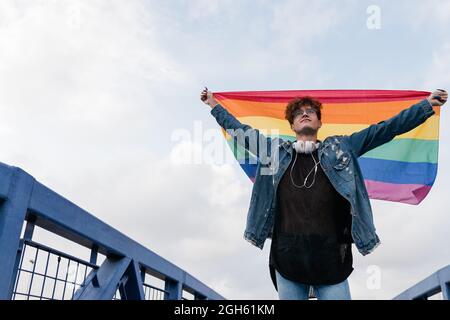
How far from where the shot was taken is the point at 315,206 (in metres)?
2.57

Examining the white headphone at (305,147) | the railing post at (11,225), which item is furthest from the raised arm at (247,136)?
the railing post at (11,225)

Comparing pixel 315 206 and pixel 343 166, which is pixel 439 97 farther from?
pixel 315 206

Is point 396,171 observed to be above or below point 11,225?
above

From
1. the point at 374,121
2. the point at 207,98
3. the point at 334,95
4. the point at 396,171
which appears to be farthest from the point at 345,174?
the point at 334,95

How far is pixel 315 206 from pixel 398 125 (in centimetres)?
79

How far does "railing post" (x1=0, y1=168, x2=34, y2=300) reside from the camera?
11.5 ft

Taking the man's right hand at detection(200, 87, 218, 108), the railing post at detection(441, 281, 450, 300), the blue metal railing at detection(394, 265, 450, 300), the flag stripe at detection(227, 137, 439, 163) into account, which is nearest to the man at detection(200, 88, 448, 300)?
the man's right hand at detection(200, 87, 218, 108)

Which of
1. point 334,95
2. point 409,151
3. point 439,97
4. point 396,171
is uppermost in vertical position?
point 334,95

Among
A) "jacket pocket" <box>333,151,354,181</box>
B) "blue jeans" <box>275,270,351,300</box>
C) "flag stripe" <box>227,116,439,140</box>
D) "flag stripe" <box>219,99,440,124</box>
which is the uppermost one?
"flag stripe" <box>219,99,440,124</box>

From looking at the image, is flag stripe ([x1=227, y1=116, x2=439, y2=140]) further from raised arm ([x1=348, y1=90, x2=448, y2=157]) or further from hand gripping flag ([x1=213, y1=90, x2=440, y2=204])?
raised arm ([x1=348, y1=90, x2=448, y2=157])

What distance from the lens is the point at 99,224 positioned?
5.18 metres
